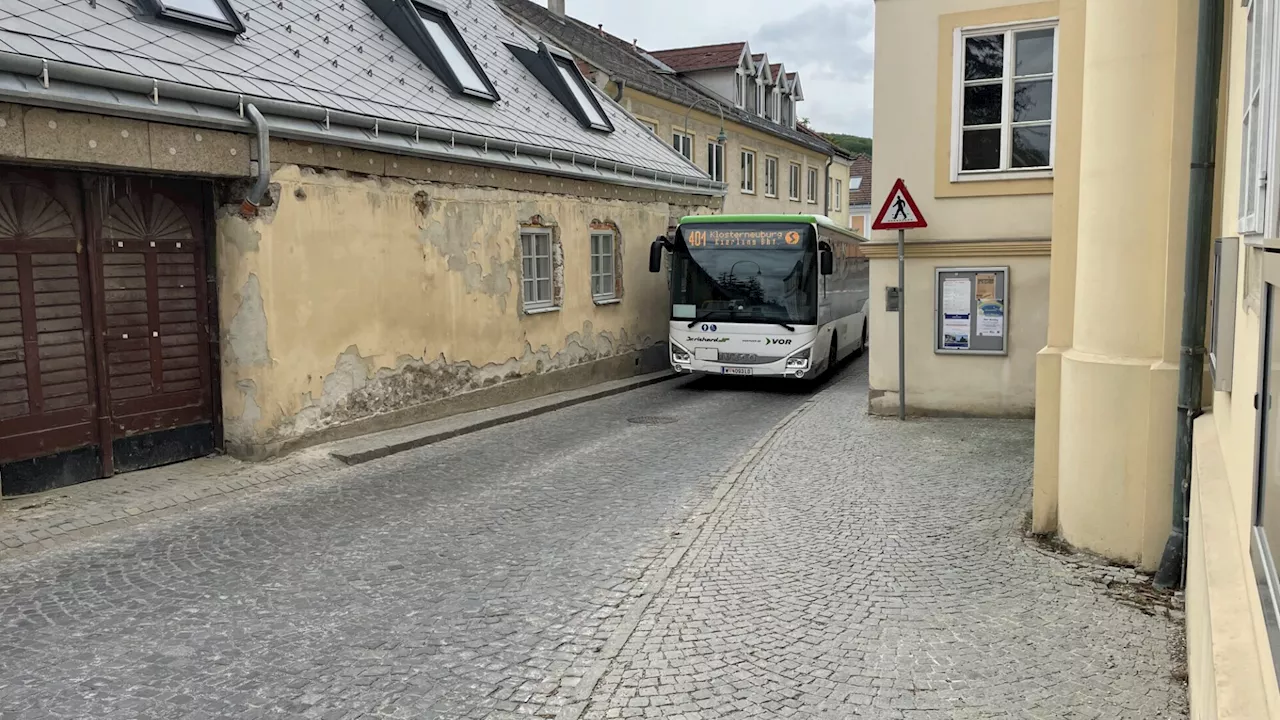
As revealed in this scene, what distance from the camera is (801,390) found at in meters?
15.8

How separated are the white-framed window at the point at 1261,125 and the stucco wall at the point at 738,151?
2094 cm

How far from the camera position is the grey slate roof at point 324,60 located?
7.64 meters

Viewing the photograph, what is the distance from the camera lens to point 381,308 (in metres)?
10.6

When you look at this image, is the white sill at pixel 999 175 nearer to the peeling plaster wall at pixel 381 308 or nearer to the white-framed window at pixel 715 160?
the peeling plaster wall at pixel 381 308

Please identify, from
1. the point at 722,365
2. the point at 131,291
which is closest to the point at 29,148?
the point at 131,291

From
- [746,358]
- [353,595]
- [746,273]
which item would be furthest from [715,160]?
[353,595]

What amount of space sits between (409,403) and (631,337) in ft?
20.5

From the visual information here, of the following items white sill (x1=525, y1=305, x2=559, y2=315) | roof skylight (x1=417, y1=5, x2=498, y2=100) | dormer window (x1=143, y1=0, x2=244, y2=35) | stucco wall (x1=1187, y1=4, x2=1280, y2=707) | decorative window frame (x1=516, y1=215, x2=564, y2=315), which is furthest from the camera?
white sill (x1=525, y1=305, x2=559, y2=315)

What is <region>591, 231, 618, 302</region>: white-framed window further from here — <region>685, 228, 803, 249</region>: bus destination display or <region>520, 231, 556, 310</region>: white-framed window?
<region>685, 228, 803, 249</region>: bus destination display

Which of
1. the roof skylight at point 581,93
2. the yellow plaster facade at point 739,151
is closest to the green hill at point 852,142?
the yellow plaster facade at point 739,151

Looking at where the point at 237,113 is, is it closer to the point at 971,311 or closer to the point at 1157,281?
the point at 1157,281

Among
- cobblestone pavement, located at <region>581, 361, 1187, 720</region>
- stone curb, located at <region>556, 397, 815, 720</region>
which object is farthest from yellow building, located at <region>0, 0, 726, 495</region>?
cobblestone pavement, located at <region>581, 361, 1187, 720</region>

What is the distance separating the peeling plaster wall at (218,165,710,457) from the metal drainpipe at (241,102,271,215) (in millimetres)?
207

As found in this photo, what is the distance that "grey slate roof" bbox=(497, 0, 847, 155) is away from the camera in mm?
24359
